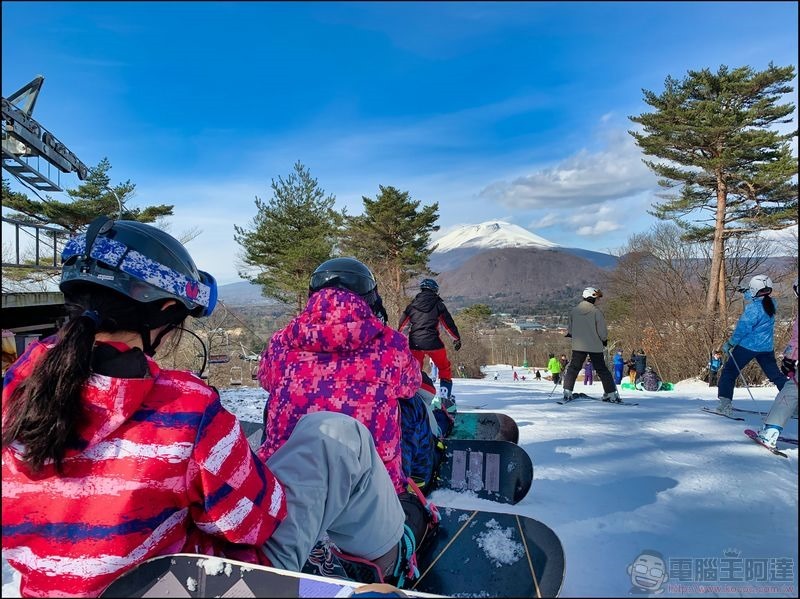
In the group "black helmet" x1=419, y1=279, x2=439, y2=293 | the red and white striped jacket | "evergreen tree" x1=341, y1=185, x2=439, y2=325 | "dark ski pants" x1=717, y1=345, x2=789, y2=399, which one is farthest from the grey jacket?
"evergreen tree" x1=341, y1=185, x2=439, y2=325

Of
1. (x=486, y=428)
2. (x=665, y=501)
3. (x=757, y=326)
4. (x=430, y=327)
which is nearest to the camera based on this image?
(x=665, y=501)

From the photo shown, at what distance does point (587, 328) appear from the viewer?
6.37 metres

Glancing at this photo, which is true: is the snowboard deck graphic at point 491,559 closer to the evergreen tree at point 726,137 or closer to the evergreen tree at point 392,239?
the evergreen tree at point 726,137

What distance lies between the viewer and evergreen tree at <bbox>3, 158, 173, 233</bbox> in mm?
12844

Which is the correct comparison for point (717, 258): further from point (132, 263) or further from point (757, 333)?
point (132, 263)

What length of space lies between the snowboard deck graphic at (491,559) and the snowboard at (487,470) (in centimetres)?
69

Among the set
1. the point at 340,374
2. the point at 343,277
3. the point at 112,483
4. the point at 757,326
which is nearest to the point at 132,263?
the point at 112,483

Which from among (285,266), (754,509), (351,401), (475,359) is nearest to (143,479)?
(351,401)

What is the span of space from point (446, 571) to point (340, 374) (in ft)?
3.19

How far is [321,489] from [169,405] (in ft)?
1.75

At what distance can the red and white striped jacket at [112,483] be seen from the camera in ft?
3.26

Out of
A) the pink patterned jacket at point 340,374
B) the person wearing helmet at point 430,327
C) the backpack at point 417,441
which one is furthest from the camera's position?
the person wearing helmet at point 430,327

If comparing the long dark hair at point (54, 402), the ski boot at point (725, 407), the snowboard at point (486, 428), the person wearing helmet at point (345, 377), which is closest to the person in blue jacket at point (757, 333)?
the ski boot at point (725, 407)

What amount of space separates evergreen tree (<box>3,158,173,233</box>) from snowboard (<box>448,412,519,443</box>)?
11.2m
